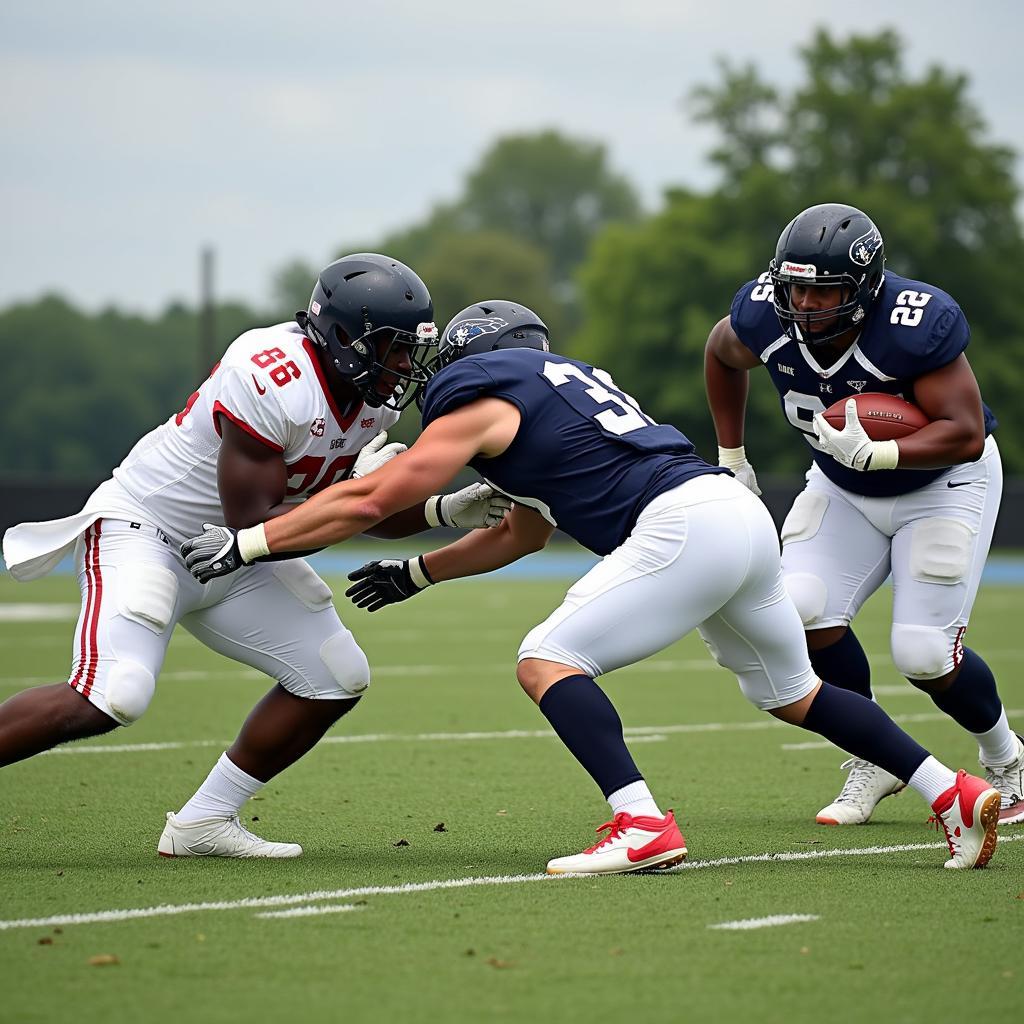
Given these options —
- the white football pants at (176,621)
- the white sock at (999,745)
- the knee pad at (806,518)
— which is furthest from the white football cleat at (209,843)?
the white sock at (999,745)

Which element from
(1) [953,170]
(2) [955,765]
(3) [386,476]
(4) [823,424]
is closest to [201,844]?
(3) [386,476]

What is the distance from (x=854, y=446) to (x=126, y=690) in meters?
2.19

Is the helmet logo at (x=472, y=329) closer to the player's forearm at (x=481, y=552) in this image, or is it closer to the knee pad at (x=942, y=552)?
the player's forearm at (x=481, y=552)

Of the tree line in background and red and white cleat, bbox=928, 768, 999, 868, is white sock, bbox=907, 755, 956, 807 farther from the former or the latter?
the tree line in background

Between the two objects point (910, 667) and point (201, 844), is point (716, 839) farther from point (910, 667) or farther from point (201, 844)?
point (201, 844)

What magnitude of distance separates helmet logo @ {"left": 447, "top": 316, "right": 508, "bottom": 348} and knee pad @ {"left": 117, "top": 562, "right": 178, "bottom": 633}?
103cm

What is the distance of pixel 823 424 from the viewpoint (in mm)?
4938

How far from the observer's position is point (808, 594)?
525cm

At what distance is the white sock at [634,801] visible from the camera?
13.8 ft

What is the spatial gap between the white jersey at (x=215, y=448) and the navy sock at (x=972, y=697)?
1972mm

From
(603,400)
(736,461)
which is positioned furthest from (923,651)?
(603,400)

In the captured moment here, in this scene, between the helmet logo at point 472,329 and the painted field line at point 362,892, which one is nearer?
the painted field line at point 362,892

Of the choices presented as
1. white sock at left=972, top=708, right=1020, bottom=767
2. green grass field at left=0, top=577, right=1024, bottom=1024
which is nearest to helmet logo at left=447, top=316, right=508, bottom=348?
green grass field at left=0, top=577, right=1024, bottom=1024

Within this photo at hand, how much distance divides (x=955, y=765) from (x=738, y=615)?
2482 mm
